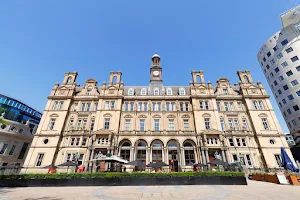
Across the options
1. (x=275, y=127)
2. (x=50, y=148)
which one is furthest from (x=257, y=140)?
(x=50, y=148)

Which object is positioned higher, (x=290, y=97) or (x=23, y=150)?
(x=290, y=97)

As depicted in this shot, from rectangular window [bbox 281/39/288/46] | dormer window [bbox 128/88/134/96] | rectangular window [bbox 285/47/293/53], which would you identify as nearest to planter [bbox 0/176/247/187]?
dormer window [bbox 128/88/134/96]

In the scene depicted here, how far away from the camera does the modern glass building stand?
42.4 meters

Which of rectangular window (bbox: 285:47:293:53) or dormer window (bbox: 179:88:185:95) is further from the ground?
rectangular window (bbox: 285:47:293:53)

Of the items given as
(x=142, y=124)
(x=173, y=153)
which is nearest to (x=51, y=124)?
(x=142, y=124)

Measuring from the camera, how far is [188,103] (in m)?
33.8

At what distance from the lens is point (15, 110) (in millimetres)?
44844

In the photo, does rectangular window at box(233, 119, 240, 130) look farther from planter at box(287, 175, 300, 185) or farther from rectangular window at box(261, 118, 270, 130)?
planter at box(287, 175, 300, 185)

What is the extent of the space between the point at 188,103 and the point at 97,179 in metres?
24.8

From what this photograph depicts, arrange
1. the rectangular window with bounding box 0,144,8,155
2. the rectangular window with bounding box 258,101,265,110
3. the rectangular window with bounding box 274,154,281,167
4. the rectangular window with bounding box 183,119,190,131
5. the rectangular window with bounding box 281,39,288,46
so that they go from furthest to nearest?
the rectangular window with bounding box 281,39,288,46 < the rectangular window with bounding box 0,144,8,155 < the rectangular window with bounding box 258,101,265,110 < the rectangular window with bounding box 183,119,190,131 < the rectangular window with bounding box 274,154,281,167

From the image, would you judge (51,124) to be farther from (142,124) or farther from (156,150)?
(156,150)

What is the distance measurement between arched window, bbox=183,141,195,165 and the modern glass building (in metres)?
47.9

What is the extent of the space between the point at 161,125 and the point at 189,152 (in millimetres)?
7741

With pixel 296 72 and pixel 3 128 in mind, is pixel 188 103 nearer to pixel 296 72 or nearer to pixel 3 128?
pixel 296 72
